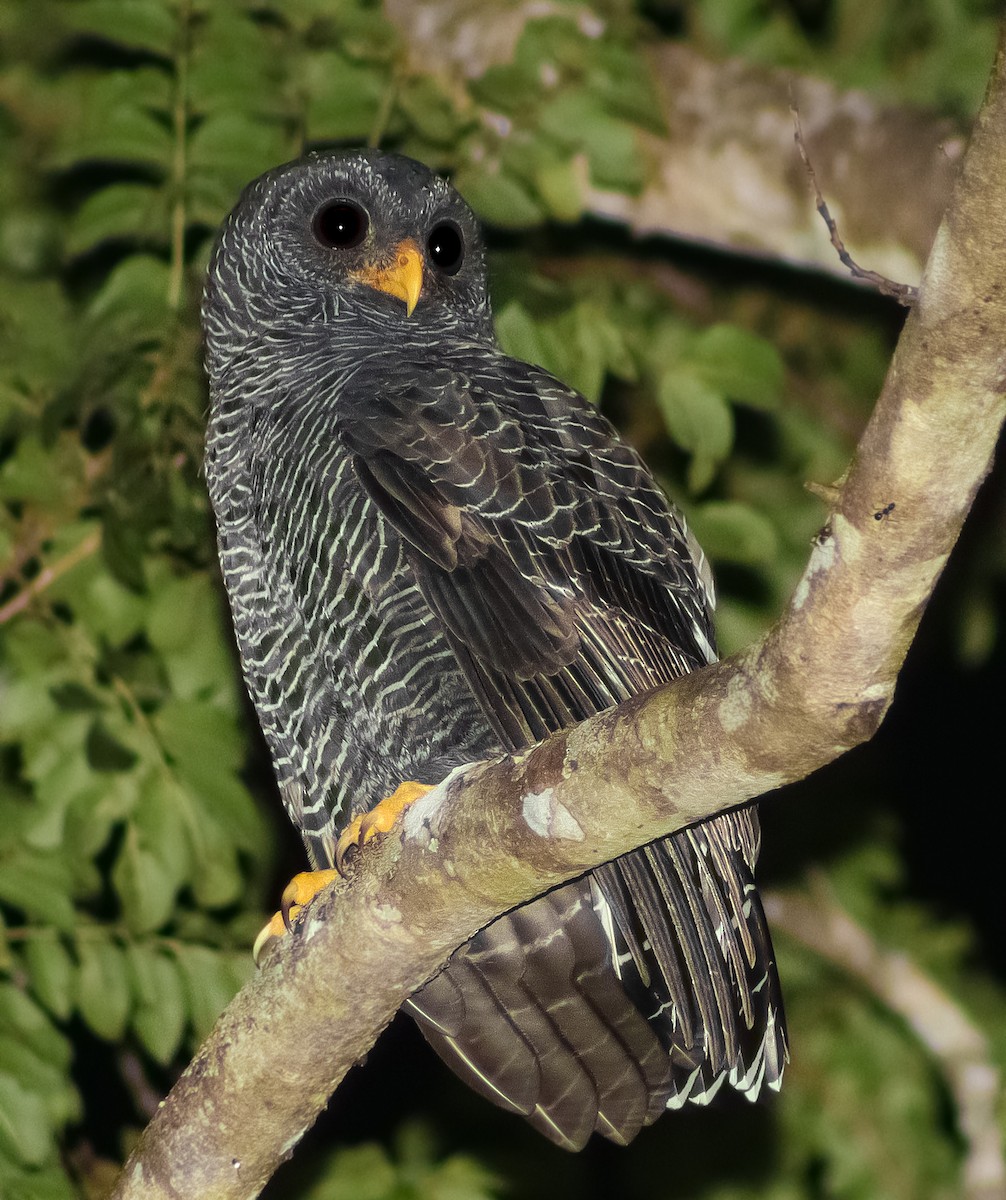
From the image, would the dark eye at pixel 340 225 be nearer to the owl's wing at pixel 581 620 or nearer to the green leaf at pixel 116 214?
the green leaf at pixel 116 214

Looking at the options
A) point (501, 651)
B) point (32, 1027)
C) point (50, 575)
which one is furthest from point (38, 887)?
point (501, 651)

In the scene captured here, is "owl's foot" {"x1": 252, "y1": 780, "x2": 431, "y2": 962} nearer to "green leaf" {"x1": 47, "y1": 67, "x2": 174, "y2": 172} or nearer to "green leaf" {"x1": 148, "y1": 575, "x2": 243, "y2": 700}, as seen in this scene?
"green leaf" {"x1": 148, "y1": 575, "x2": 243, "y2": 700}

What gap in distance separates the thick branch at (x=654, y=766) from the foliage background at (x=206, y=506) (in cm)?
62

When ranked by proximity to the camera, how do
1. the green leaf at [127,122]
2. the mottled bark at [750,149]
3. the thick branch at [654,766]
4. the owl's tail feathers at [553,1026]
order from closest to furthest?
the thick branch at [654,766] < the owl's tail feathers at [553,1026] < the green leaf at [127,122] < the mottled bark at [750,149]

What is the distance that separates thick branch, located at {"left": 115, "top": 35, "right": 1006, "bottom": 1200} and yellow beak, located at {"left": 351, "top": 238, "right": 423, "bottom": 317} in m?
1.71

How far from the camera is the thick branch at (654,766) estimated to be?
172 centimetres

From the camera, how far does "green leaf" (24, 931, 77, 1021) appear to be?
340cm

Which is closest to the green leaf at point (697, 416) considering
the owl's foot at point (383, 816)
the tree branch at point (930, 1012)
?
the owl's foot at point (383, 816)

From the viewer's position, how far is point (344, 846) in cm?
316

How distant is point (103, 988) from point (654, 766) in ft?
6.31

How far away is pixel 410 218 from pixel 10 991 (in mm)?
2121

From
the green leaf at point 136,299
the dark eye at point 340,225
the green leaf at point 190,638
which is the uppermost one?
the dark eye at point 340,225

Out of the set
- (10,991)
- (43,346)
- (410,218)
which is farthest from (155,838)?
(410,218)

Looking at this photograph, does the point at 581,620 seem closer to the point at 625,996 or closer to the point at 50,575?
the point at 625,996
